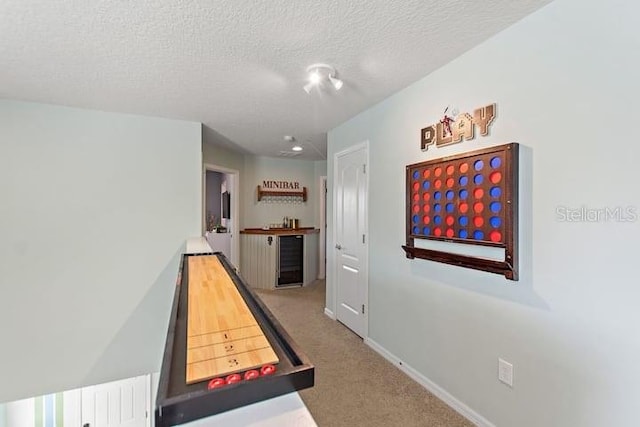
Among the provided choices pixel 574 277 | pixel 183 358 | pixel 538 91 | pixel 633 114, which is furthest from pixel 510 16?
pixel 183 358

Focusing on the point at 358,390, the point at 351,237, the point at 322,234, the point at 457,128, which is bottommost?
the point at 358,390

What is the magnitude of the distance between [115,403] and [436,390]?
3672mm

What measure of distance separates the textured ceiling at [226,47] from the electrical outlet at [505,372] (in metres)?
1.85

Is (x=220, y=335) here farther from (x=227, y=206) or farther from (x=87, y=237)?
(x=227, y=206)

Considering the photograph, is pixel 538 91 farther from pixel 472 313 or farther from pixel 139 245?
pixel 139 245

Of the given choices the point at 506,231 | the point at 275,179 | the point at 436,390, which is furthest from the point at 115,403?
the point at 506,231

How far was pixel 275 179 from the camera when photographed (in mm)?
5551

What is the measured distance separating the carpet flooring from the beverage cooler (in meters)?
1.68

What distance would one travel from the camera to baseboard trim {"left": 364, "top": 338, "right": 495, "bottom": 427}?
1.79 metres

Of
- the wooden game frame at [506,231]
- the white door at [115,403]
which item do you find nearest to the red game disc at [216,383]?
the wooden game frame at [506,231]

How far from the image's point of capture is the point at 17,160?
2.75 m

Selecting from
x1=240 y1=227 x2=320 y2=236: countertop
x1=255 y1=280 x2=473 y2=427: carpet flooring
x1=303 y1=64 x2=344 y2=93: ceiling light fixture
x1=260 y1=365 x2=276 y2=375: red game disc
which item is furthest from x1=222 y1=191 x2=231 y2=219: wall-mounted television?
x1=260 y1=365 x2=276 y2=375: red game disc

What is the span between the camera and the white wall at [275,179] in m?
5.34

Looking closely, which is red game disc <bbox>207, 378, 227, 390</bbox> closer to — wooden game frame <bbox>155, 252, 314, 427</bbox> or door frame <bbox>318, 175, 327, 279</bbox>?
wooden game frame <bbox>155, 252, 314, 427</bbox>
